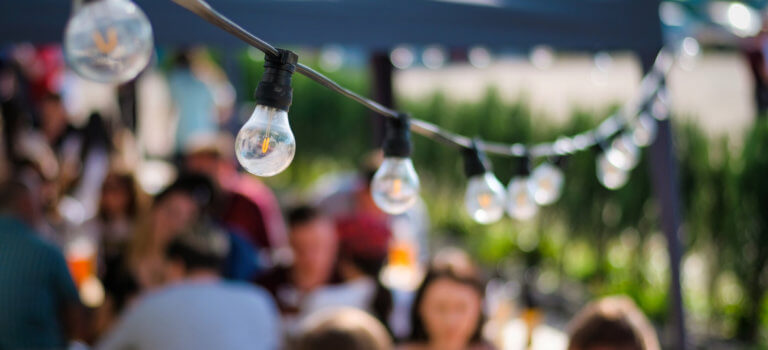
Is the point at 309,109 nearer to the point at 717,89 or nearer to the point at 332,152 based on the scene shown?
the point at 332,152

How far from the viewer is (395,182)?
1319mm

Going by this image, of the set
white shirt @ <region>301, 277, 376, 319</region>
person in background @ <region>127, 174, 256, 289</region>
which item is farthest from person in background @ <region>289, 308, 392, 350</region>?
person in background @ <region>127, 174, 256, 289</region>

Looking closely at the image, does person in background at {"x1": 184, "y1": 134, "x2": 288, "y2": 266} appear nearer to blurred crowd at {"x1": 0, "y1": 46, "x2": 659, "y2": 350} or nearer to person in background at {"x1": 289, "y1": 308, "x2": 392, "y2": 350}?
blurred crowd at {"x1": 0, "y1": 46, "x2": 659, "y2": 350}

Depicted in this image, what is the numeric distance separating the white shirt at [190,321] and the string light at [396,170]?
1322 millimetres

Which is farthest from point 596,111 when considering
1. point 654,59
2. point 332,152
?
point 332,152

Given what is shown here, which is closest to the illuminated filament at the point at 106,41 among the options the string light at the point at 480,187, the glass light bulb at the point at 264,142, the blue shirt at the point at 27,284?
the glass light bulb at the point at 264,142

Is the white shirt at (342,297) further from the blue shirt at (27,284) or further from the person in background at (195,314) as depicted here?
the blue shirt at (27,284)

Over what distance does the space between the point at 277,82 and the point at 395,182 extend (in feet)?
1.35

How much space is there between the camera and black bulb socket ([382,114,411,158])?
133 cm

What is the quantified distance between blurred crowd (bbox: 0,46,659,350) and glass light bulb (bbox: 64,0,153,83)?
121 centimetres

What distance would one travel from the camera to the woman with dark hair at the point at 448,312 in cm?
254

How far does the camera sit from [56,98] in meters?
5.66

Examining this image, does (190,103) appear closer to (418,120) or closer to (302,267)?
(302,267)

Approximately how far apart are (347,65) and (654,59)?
750 cm
